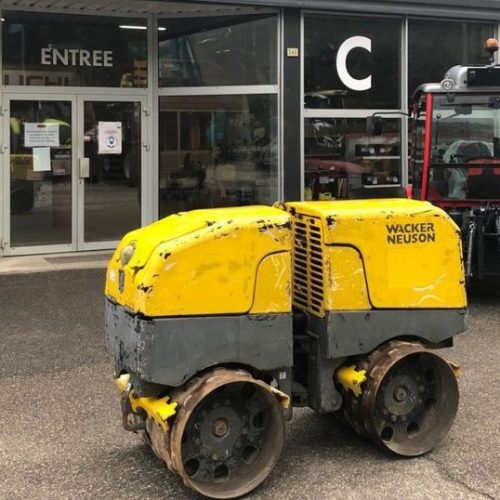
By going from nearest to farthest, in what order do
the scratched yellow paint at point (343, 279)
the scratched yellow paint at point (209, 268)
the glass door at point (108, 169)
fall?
the scratched yellow paint at point (209, 268) → the scratched yellow paint at point (343, 279) → the glass door at point (108, 169)

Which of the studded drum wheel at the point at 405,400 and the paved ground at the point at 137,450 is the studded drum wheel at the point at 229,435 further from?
the studded drum wheel at the point at 405,400

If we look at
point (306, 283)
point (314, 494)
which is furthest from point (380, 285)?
point (314, 494)

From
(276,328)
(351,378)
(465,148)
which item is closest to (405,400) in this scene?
(351,378)

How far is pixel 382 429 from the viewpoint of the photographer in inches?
153

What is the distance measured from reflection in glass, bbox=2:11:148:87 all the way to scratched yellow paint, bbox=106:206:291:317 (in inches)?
299

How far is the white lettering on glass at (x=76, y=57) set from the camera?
34.5 ft

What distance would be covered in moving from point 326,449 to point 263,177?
295 inches

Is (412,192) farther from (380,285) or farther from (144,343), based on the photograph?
(144,343)

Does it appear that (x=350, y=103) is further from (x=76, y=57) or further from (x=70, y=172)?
(x=70, y=172)

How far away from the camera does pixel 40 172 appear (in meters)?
10.6

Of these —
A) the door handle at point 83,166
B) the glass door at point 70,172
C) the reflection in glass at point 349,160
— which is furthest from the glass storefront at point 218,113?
the door handle at point 83,166

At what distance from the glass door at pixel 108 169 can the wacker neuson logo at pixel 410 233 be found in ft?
25.1

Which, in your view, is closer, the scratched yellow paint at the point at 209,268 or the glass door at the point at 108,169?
the scratched yellow paint at the point at 209,268

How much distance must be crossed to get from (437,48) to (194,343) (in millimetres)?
9536
